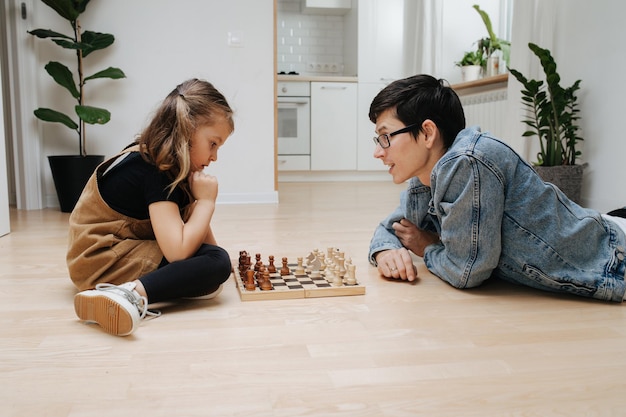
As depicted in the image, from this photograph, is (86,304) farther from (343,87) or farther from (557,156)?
(343,87)

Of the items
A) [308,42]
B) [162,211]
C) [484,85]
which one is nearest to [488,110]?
[484,85]

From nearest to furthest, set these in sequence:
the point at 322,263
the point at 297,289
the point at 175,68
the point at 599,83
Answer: the point at 297,289 → the point at 322,263 → the point at 599,83 → the point at 175,68

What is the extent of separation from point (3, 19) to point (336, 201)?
260 cm

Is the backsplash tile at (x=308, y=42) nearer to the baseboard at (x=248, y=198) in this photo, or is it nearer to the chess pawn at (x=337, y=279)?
the baseboard at (x=248, y=198)

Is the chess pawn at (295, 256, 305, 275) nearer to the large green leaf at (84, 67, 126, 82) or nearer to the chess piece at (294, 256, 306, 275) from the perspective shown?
the chess piece at (294, 256, 306, 275)

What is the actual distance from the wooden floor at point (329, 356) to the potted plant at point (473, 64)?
322cm

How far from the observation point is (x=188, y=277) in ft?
5.08

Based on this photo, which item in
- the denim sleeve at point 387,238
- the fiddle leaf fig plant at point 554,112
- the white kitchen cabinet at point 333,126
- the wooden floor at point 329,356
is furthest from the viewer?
the white kitchen cabinet at point 333,126

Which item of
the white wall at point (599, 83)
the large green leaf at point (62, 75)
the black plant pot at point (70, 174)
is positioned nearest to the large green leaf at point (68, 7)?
the large green leaf at point (62, 75)

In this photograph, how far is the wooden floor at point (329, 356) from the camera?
102 cm

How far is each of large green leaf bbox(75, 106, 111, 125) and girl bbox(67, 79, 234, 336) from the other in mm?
2031

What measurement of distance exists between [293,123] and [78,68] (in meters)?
2.45

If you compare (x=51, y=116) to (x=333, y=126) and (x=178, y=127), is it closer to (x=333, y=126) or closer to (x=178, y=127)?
(x=178, y=127)

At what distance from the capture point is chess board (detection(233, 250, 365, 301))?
1687 millimetres
